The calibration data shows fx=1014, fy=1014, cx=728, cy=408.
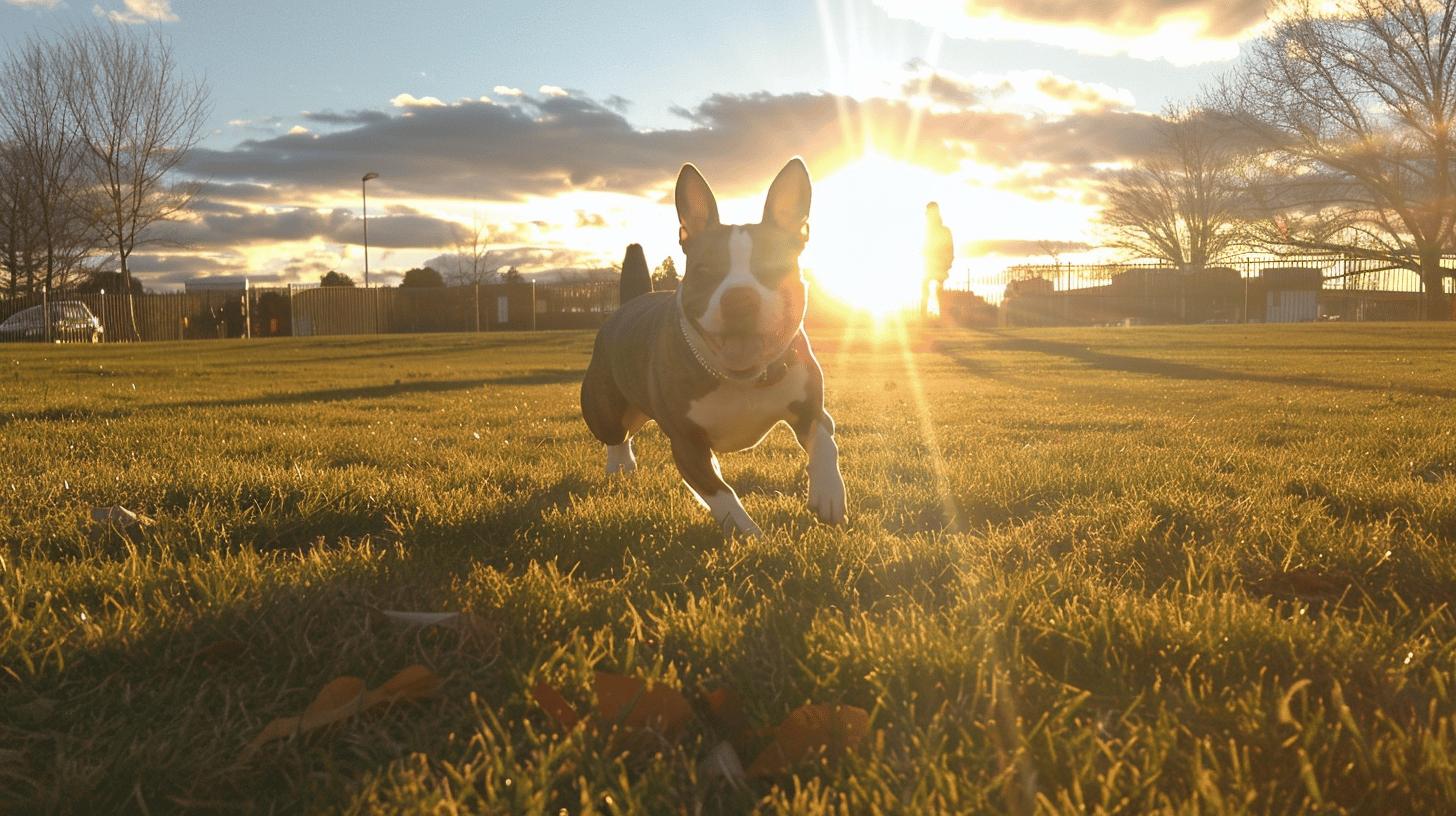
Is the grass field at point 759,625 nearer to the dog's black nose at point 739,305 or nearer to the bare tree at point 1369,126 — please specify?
the dog's black nose at point 739,305

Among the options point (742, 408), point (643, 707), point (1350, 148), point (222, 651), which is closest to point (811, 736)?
point (643, 707)

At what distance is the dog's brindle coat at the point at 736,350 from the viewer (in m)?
3.90

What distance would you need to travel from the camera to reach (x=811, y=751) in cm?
185

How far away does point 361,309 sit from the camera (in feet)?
150

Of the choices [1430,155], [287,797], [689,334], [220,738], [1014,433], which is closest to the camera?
[287,797]

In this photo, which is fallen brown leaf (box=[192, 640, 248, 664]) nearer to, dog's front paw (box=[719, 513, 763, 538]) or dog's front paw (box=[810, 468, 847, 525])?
dog's front paw (box=[719, 513, 763, 538])

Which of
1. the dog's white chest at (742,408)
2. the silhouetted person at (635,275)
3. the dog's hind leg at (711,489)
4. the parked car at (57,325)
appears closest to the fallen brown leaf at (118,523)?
the dog's hind leg at (711,489)

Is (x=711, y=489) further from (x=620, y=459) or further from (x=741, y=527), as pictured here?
(x=620, y=459)

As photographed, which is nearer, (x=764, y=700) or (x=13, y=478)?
(x=764, y=700)

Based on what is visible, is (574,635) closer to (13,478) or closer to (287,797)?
(287,797)

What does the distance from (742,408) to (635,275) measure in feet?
8.20

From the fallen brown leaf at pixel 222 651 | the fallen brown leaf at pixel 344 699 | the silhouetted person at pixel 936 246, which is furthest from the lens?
the silhouetted person at pixel 936 246

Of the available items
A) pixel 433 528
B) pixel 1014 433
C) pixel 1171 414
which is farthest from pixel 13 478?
pixel 1171 414

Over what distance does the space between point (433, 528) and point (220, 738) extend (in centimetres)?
175
